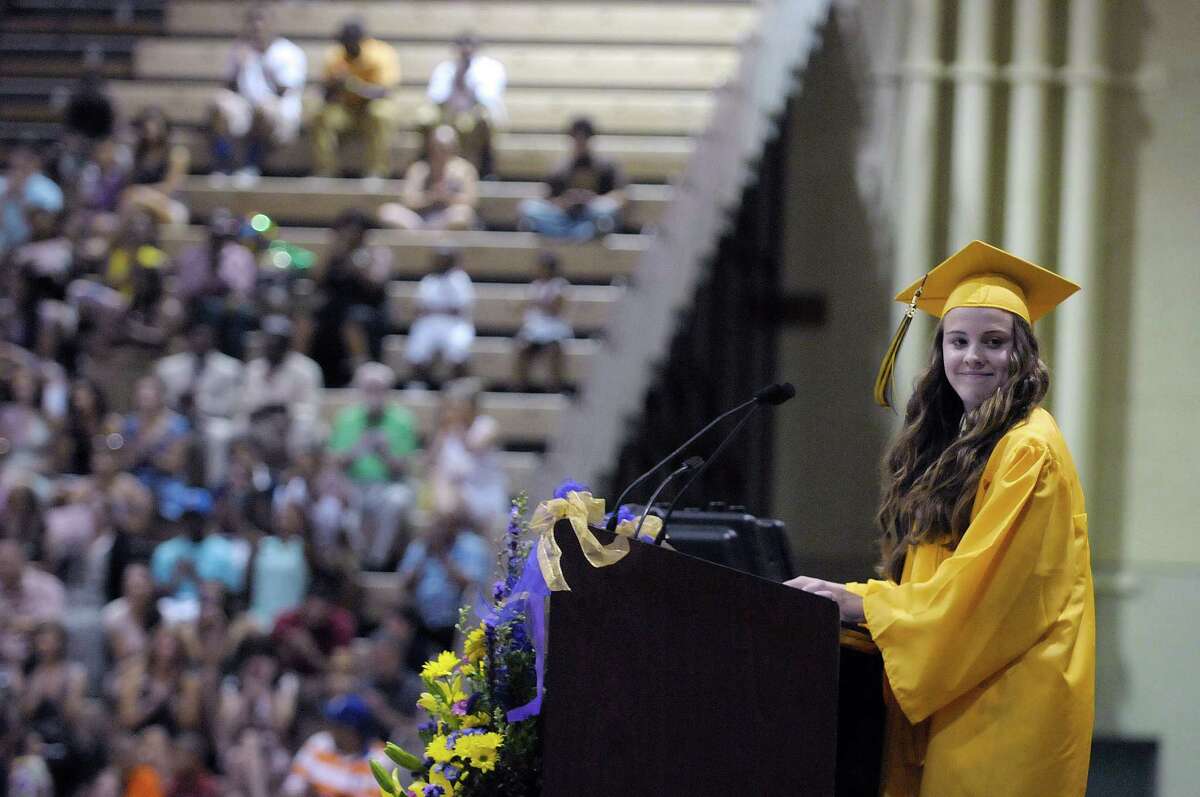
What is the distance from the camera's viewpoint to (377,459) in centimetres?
991

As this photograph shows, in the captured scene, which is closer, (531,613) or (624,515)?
(531,613)

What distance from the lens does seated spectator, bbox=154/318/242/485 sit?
10.3 meters

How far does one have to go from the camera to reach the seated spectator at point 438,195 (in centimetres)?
1177

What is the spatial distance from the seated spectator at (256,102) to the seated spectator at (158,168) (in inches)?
12.5

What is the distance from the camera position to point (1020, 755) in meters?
3.29

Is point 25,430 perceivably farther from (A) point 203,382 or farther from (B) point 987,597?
(B) point 987,597

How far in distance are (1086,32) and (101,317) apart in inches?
237

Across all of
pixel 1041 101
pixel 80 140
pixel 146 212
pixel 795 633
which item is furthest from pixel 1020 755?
pixel 80 140

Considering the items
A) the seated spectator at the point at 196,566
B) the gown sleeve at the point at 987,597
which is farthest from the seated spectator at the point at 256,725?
the gown sleeve at the point at 987,597

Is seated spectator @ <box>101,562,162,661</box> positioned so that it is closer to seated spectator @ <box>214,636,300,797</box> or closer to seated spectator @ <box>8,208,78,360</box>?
seated spectator @ <box>214,636,300,797</box>

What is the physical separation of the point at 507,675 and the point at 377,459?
6.77m

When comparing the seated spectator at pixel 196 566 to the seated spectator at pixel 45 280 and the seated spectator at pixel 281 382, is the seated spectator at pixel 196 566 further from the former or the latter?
the seated spectator at pixel 45 280

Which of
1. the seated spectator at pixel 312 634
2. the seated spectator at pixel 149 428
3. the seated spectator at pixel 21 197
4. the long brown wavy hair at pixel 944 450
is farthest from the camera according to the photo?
the seated spectator at pixel 21 197

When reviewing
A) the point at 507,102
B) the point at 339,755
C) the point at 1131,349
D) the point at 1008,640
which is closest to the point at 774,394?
the point at 1008,640
